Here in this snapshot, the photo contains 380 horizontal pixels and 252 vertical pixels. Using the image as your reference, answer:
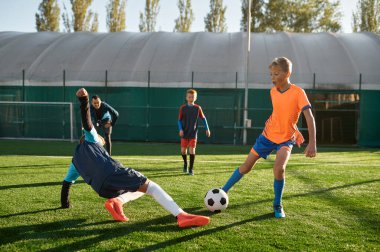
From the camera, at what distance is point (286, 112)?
14.2ft

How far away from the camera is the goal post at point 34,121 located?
16.8 meters

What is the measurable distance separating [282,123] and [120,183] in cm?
205

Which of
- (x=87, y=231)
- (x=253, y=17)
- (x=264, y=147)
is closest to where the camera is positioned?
(x=87, y=231)

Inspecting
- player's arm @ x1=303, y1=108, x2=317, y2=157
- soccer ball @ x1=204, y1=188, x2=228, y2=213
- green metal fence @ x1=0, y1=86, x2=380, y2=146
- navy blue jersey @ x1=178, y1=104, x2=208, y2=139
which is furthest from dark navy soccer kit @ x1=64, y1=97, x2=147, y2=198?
green metal fence @ x1=0, y1=86, x2=380, y2=146

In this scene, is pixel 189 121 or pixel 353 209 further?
pixel 189 121

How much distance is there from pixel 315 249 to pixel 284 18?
38.7 metres

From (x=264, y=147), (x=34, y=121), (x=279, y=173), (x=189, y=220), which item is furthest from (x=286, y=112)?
(x=34, y=121)

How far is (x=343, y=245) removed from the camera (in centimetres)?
334

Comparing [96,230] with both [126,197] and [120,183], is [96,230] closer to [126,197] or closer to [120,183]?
→ [120,183]

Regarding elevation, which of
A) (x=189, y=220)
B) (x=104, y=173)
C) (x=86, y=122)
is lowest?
(x=189, y=220)

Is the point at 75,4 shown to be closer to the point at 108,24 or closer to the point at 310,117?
the point at 108,24

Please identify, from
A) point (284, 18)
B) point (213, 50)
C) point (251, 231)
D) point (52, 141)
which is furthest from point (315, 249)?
point (284, 18)

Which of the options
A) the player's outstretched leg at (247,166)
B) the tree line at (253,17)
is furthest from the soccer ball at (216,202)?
the tree line at (253,17)

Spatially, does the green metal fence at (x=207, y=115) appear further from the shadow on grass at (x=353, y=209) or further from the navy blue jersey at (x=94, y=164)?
the navy blue jersey at (x=94, y=164)
